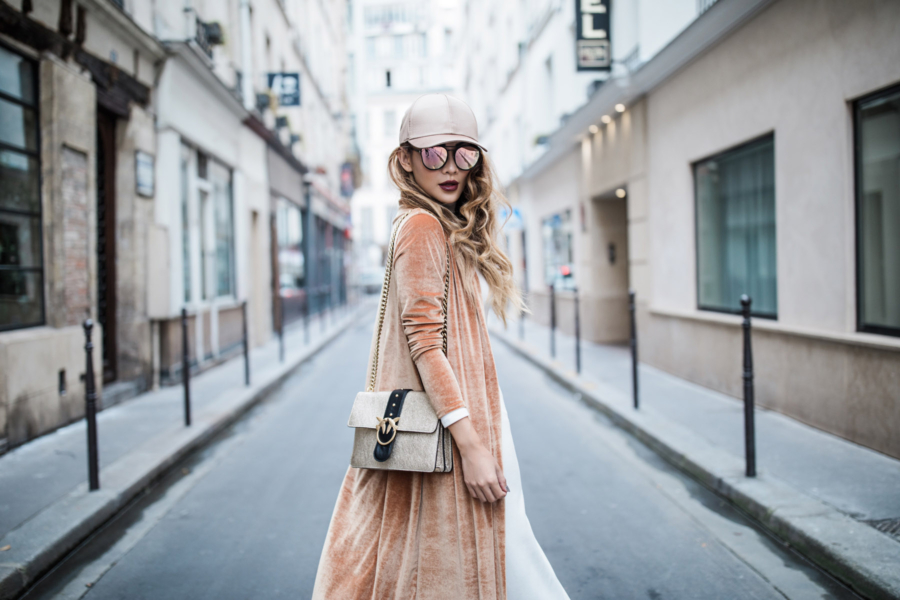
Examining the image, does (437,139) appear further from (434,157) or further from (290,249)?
(290,249)

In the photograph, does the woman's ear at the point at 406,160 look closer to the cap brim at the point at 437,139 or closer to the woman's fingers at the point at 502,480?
the cap brim at the point at 437,139

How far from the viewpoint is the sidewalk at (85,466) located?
3316 mm

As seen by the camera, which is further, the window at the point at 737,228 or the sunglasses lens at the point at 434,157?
the window at the point at 737,228

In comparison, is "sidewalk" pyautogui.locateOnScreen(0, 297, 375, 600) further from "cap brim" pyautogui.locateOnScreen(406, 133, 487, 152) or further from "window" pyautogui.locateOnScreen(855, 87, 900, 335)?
"window" pyautogui.locateOnScreen(855, 87, 900, 335)

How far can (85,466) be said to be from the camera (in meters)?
4.74

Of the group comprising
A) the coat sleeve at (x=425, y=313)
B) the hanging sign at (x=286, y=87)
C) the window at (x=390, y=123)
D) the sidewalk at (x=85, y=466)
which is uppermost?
the window at (x=390, y=123)

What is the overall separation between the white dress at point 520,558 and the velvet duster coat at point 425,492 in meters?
0.04

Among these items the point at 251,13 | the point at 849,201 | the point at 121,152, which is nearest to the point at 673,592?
the point at 849,201

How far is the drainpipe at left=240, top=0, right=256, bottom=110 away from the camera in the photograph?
41.0 ft

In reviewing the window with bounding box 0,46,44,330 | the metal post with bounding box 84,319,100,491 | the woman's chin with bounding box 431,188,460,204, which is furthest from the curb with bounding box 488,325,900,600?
the window with bounding box 0,46,44,330

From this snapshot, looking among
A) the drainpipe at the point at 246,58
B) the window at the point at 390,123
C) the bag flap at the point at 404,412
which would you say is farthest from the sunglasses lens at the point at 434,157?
the window at the point at 390,123

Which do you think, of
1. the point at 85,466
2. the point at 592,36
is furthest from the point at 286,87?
the point at 85,466

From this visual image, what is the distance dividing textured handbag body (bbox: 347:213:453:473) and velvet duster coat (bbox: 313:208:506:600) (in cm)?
4

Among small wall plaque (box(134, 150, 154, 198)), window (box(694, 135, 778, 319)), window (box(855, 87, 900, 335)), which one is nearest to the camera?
window (box(855, 87, 900, 335))
